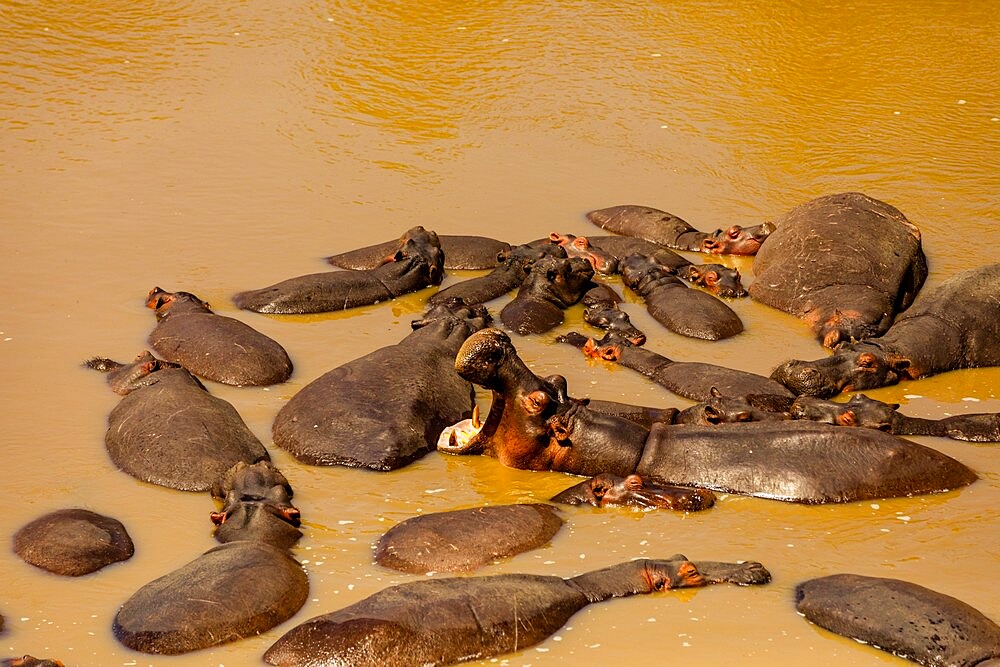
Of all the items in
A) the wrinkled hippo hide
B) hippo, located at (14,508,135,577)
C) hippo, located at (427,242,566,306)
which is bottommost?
hippo, located at (14,508,135,577)

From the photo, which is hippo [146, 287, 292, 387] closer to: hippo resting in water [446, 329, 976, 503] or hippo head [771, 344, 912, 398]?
hippo resting in water [446, 329, 976, 503]

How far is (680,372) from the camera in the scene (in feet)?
32.3

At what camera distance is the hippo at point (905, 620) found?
6262mm

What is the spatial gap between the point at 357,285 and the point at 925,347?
4509mm

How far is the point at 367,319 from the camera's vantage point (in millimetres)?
11102

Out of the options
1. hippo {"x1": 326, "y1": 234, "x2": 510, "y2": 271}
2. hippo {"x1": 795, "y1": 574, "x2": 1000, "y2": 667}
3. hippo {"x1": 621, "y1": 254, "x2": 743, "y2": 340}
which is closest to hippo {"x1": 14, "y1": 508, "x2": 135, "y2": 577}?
hippo {"x1": 795, "y1": 574, "x2": 1000, "y2": 667}

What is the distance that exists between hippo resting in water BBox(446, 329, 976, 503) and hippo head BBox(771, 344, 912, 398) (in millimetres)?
1365

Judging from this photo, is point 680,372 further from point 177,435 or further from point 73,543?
point 73,543

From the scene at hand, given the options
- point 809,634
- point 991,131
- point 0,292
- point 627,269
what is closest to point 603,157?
point 627,269

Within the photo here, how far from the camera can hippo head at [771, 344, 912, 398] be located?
31.8ft

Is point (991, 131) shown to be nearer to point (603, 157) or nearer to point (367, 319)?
point (603, 157)

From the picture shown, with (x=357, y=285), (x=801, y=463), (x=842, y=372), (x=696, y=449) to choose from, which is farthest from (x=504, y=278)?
(x=801, y=463)

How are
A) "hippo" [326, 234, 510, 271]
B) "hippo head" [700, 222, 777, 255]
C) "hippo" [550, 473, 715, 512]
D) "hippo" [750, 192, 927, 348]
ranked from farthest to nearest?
"hippo head" [700, 222, 777, 255]
"hippo" [326, 234, 510, 271]
"hippo" [750, 192, 927, 348]
"hippo" [550, 473, 715, 512]

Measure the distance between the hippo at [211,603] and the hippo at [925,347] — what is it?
4.38m
